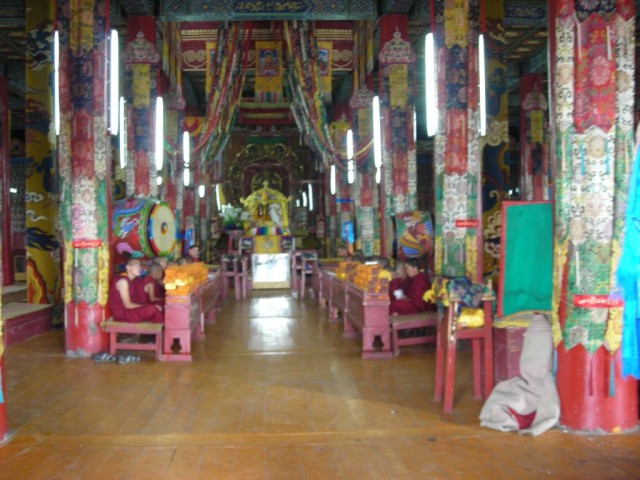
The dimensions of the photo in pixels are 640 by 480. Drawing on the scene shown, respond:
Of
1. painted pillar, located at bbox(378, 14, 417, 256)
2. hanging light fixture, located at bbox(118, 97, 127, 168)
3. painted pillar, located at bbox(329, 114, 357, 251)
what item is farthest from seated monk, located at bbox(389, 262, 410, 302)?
painted pillar, located at bbox(329, 114, 357, 251)

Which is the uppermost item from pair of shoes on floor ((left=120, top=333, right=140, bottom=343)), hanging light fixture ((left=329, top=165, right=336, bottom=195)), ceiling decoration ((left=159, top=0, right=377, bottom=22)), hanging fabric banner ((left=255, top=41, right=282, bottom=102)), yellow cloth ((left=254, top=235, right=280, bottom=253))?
hanging fabric banner ((left=255, top=41, right=282, bottom=102))

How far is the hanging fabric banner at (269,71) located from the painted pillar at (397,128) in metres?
6.19

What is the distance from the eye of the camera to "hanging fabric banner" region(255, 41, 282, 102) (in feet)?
58.2

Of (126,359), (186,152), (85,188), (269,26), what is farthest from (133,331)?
(269,26)

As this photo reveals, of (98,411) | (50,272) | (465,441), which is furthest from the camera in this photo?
(50,272)

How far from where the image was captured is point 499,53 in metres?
10.8

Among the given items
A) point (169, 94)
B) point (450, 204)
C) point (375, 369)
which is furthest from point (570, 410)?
point (169, 94)

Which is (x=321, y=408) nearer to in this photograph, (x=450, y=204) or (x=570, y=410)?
(x=570, y=410)

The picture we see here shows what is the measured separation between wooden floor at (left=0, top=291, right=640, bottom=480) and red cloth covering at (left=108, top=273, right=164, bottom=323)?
0.67 m

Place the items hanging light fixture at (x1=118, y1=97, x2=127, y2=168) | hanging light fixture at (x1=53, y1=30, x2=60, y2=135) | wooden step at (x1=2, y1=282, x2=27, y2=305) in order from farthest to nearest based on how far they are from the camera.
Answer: hanging light fixture at (x1=118, y1=97, x2=127, y2=168), wooden step at (x1=2, y1=282, x2=27, y2=305), hanging light fixture at (x1=53, y1=30, x2=60, y2=135)

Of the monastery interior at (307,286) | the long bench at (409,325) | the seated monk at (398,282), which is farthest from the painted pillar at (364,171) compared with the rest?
the long bench at (409,325)

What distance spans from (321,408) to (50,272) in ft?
22.0

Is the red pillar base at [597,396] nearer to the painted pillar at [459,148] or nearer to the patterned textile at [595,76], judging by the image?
the patterned textile at [595,76]

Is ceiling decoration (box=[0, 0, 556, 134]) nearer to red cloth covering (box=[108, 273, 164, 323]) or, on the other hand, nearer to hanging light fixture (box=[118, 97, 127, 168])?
hanging light fixture (box=[118, 97, 127, 168])
